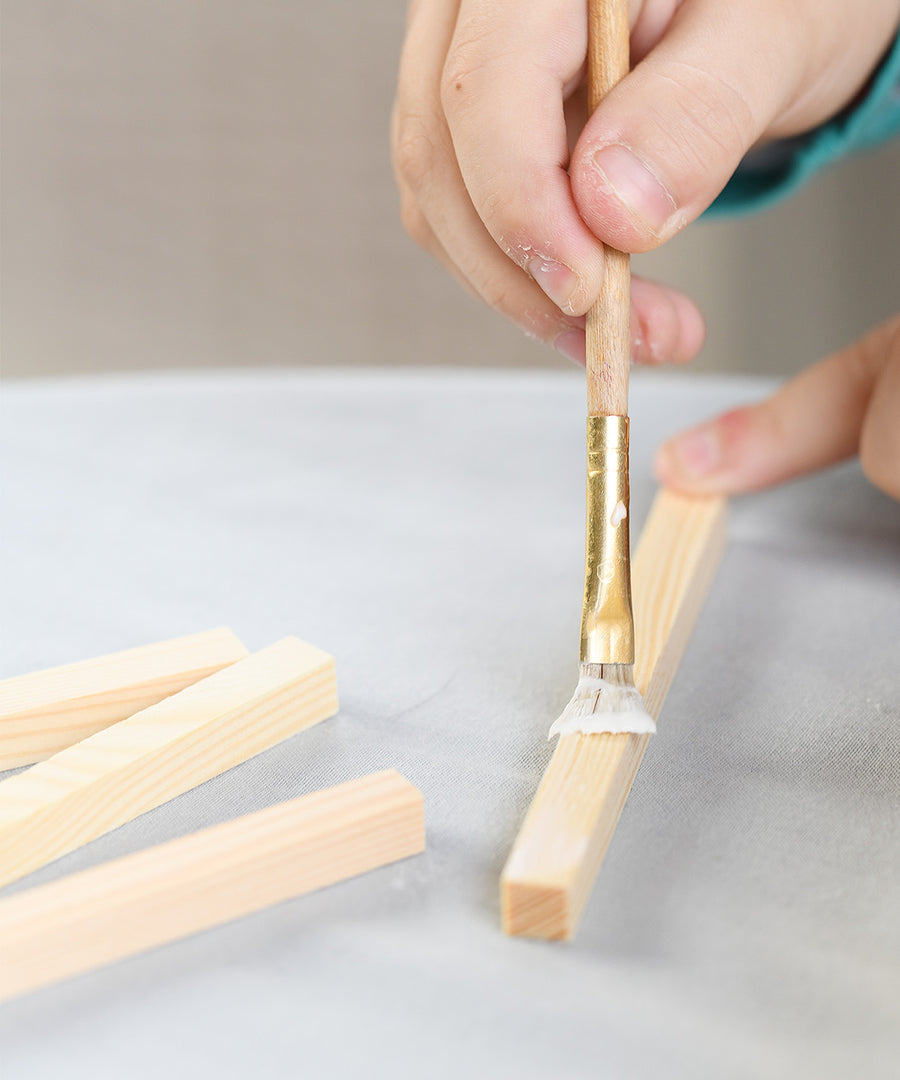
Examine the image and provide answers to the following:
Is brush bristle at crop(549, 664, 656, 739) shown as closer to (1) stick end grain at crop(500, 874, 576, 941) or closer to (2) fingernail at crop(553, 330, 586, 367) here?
(1) stick end grain at crop(500, 874, 576, 941)

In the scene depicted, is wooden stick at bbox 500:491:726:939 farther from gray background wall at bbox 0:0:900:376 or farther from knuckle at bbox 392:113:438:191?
gray background wall at bbox 0:0:900:376

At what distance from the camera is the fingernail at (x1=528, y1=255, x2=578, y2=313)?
0.62 metres

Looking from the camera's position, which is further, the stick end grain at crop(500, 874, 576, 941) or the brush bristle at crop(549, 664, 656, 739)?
the brush bristle at crop(549, 664, 656, 739)

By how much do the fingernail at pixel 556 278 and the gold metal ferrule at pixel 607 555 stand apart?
0.08 metres

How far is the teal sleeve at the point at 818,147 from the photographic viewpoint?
98 centimetres

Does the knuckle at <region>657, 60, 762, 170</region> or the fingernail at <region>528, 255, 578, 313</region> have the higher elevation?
the knuckle at <region>657, 60, 762, 170</region>

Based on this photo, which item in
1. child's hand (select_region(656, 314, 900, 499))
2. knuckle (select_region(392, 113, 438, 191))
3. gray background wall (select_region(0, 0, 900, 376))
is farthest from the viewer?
gray background wall (select_region(0, 0, 900, 376))

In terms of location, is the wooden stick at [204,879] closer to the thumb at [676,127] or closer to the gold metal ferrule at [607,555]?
the gold metal ferrule at [607,555]

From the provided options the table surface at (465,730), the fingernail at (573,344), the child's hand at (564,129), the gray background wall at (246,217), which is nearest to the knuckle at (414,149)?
the child's hand at (564,129)

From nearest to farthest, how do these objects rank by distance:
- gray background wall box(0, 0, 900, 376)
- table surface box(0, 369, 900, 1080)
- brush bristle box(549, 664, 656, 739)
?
table surface box(0, 369, 900, 1080), brush bristle box(549, 664, 656, 739), gray background wall box(0, 0, 900, 376)

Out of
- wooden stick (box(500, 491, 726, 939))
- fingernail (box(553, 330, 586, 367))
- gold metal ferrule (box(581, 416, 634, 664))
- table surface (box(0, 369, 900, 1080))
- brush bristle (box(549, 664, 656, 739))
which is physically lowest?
table surface (box(0, 369, 900, 1080))

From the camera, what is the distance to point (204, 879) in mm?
454

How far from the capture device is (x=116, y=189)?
2463 millimetres

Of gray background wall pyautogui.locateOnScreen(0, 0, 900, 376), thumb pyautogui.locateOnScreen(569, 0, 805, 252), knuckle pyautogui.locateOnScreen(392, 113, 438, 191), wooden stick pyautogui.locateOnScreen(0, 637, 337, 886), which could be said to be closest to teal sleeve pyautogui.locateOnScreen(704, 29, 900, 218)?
thumb pyautogui.locateOnScreen(569, 0, 805, 252)
